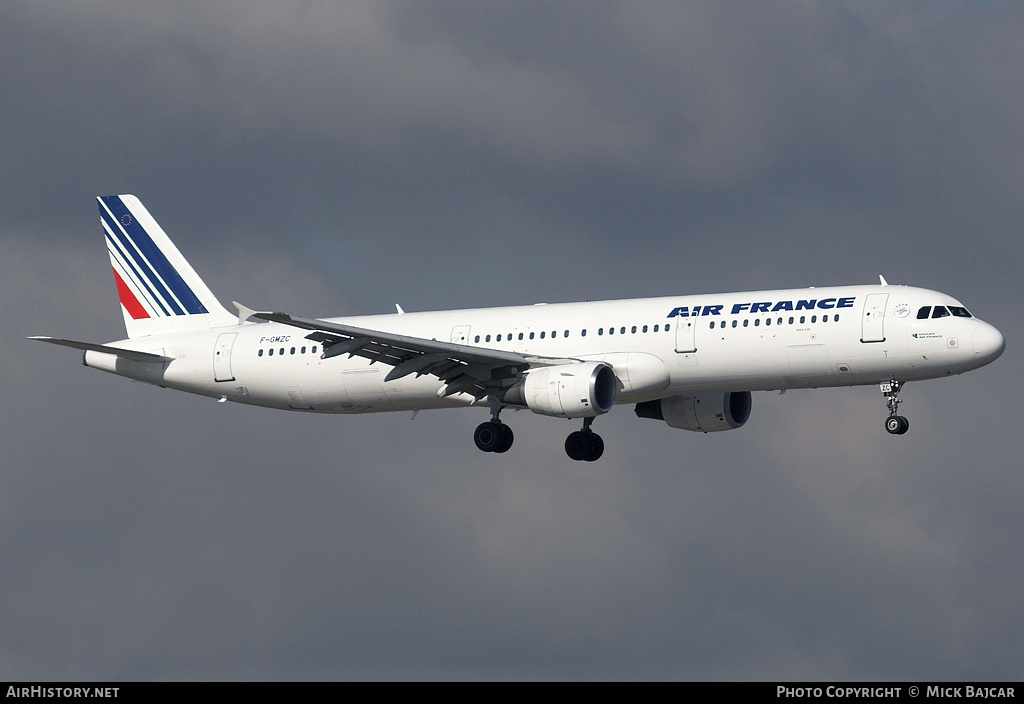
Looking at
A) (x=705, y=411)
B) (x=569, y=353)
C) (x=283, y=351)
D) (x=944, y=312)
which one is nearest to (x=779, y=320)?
(x=944, y=312)

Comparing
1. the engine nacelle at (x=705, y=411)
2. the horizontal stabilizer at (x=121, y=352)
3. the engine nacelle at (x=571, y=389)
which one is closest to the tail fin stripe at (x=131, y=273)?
the horizontal stabilizer at (x=121, y=352)

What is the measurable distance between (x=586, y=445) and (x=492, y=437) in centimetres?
477

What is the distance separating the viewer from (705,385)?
62562 millimetres

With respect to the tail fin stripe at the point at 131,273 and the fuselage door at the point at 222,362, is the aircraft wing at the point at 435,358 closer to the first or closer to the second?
the fuselage door at the point at 222,362

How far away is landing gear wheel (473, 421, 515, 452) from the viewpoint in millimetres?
66375

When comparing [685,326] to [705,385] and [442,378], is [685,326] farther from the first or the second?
[442,378]

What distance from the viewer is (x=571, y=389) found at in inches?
2442

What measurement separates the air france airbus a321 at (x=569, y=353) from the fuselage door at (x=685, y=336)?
Result: 4 centimetres

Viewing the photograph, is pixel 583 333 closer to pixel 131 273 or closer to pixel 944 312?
pixel 944 312

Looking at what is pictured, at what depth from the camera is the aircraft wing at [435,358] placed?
6153 cm

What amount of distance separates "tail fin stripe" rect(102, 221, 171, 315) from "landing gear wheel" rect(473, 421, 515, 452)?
618 inches

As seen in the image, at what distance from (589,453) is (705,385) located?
328 inches

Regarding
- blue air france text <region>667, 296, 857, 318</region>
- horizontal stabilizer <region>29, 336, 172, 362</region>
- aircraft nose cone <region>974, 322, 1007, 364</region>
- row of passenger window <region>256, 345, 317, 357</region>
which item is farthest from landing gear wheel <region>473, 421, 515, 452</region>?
aircraft nose cone <region>974, 322, 1007, 364</region>
